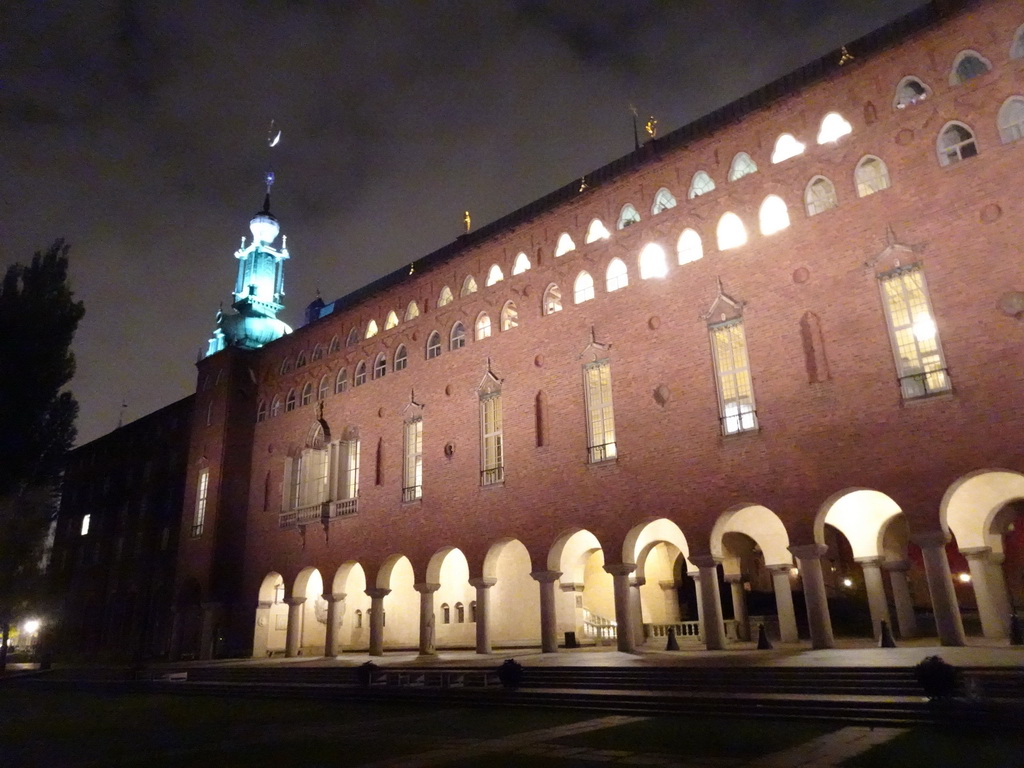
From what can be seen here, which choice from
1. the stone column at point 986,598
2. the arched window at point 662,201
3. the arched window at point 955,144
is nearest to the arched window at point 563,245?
the arched window at point 662,201

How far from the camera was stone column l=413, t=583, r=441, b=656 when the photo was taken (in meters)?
22.1

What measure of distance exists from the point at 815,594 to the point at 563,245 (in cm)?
1146

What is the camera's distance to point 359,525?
25.2 meters

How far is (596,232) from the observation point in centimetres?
2083

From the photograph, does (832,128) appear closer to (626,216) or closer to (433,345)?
(626,216)

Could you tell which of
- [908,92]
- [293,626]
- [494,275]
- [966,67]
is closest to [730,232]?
[908,92]

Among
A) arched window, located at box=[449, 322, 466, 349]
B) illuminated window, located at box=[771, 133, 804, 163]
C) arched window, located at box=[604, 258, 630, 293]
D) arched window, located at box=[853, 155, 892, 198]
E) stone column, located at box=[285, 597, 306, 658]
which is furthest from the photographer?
stone column, located at box=[285, 597, 306, 658]

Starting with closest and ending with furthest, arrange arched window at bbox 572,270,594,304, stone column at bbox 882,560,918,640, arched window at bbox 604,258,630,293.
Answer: stone column at bbox 882,560,918,640, arched window at bbox 604,258,630,293, arched window at bbox 572,270,594,304

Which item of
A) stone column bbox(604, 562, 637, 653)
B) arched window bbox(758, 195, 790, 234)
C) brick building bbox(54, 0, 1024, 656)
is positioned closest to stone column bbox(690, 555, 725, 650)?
brick building bbox(54, 0, 1024, 656)

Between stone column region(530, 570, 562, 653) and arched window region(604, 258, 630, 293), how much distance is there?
25.3ft

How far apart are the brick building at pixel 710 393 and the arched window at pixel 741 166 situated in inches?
5.9

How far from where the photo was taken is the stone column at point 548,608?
62.9ft

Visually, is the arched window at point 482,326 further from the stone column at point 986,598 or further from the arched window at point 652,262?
the stone column at point 986,598

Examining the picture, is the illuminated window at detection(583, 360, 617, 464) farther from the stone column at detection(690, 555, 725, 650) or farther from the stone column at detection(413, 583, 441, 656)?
the stone column at detection(413, 583, 441, 656)
